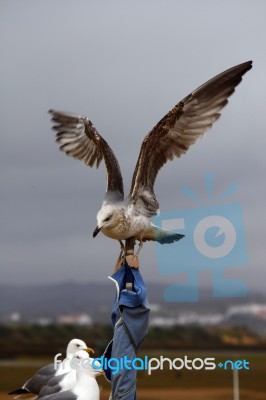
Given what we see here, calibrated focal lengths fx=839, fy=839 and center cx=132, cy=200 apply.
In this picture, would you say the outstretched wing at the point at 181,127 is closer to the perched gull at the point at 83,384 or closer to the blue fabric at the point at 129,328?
the blue fabric at the point at 129,328

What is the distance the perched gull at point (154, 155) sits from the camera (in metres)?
4.61

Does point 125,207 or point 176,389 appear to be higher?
point 176,389

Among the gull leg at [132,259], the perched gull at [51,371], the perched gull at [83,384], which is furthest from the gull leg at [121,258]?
the perched gull at [51,371]

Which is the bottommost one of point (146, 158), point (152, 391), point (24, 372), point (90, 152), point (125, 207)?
point (125, 207)

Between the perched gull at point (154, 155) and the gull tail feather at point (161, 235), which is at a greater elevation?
the perched gull at point (154, 155)

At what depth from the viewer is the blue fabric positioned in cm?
455

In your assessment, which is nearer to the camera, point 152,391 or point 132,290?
point 132,290

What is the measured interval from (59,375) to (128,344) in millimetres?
849

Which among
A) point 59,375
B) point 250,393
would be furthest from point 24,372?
point 59,375

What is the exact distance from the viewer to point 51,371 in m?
5.46

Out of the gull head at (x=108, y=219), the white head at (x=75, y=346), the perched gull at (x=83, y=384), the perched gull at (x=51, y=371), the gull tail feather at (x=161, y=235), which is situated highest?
the gull tail feather at (x=161, y=235)

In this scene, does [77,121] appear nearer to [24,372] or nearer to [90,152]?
[90,152]

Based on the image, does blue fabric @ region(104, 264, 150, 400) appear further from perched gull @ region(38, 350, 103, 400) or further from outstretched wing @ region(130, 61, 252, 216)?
outstretched wing @ region(130, 61, 252, 216)

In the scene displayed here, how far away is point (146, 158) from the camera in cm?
480
